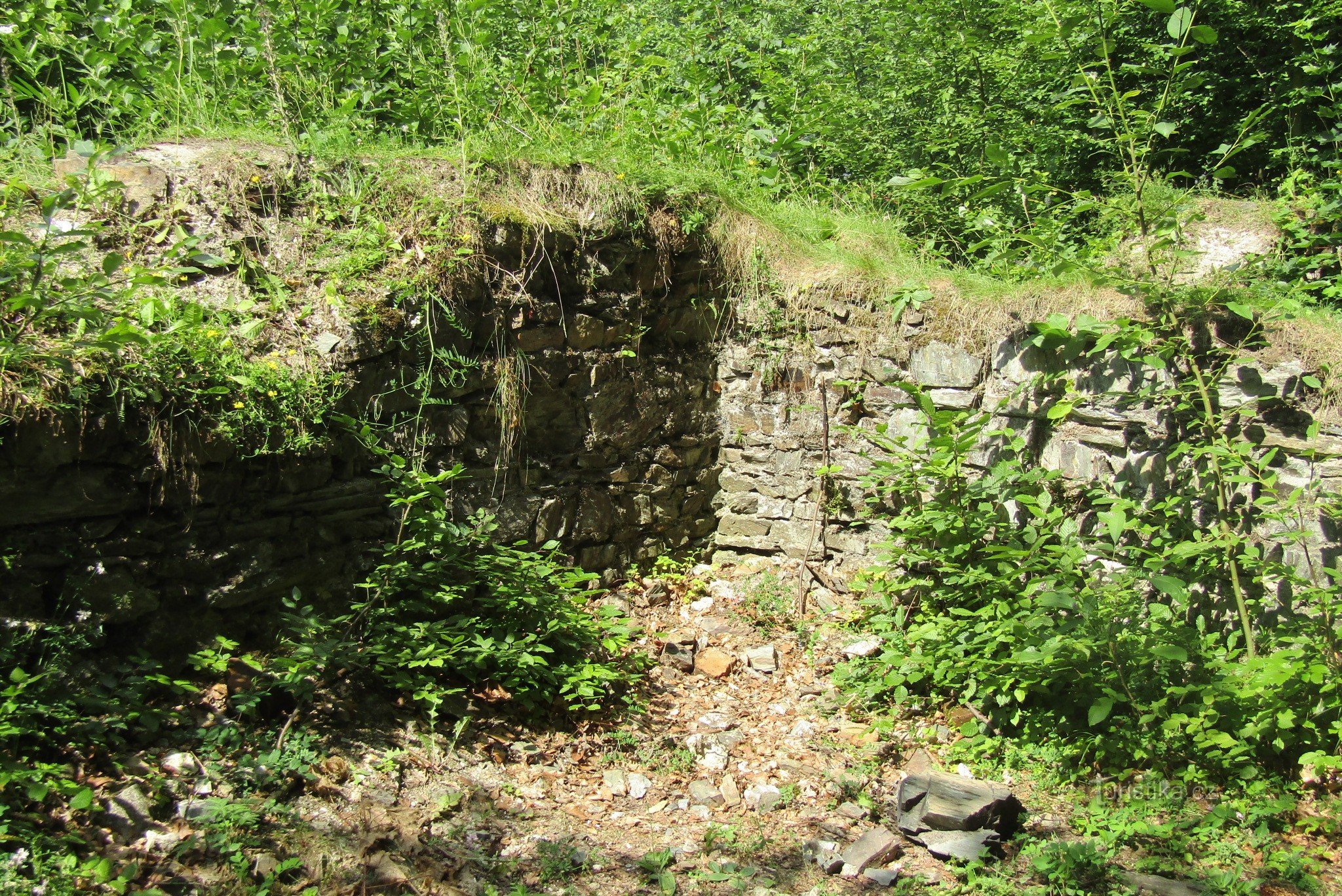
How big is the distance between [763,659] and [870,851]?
1.43 m

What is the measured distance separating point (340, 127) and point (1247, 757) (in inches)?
188

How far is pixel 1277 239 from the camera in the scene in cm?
509

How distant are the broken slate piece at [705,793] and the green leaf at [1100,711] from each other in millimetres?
1431

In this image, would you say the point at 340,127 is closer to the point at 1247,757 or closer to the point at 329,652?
the point at 329,652

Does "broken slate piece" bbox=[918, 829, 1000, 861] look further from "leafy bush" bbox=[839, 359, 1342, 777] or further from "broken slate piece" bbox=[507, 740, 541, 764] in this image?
"broken slate piece" bbox=[507, 740, 541, 764]

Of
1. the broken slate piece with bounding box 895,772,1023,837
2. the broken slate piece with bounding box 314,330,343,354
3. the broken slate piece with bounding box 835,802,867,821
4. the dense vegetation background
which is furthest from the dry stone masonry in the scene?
the broken slate piece with bounding box 895,772,1023,837

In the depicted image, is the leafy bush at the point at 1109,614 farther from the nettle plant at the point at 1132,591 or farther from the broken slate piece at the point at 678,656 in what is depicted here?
the broken slate piece at the point at 678,656

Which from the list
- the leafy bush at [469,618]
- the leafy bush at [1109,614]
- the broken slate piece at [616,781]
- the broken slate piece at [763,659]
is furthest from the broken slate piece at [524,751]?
the leafy bush at [1109,614]

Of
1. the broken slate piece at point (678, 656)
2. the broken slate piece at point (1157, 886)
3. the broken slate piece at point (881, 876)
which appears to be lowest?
the broken slate piece at point (881, 876)

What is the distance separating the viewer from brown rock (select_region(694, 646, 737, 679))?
4.38 metres

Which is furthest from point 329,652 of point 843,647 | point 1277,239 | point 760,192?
point 1277,239

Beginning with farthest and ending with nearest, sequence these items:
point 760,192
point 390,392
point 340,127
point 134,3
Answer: point 760,192 < point 134,3 < point 340,127 < point 390,392

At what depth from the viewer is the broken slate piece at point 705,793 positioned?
3498 millimetres

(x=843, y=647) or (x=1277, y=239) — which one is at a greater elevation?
(x=1277, y=239)
